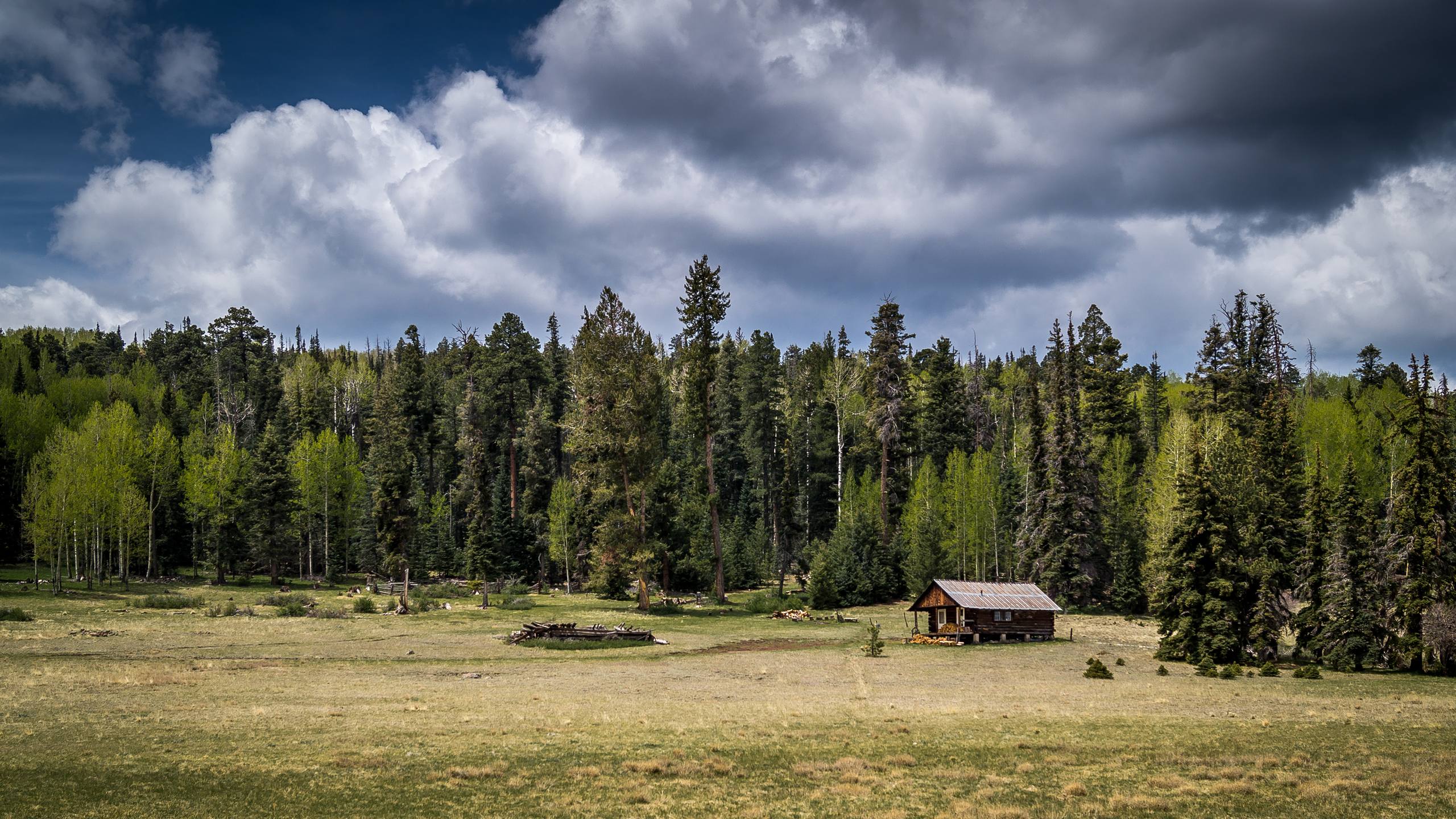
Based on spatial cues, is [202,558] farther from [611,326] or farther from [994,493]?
[994,493]

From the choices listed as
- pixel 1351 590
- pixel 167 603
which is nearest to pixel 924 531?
pixel 1351 590

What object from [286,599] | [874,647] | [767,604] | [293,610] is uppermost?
[293,610]

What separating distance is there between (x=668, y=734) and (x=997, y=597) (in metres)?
37.0

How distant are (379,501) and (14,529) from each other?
42.2 meters

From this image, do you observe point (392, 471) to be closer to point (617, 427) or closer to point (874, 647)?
point (617, 427)

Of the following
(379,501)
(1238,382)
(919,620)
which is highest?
(1238,382)

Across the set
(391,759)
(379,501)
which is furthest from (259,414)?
(391,759)

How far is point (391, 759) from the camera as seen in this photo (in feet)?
64.3

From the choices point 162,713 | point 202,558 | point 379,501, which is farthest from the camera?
point 202,558

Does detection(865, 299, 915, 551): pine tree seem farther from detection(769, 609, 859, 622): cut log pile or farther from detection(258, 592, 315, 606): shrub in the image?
detection(258, 592, 315, 606): shrub

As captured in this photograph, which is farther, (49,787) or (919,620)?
(919,620)

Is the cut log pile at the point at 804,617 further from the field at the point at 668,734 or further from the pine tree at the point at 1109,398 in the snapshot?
the pine tree at the point at 1109,398

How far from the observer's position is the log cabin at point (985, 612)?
53.7 meters

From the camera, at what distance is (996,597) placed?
181ft
